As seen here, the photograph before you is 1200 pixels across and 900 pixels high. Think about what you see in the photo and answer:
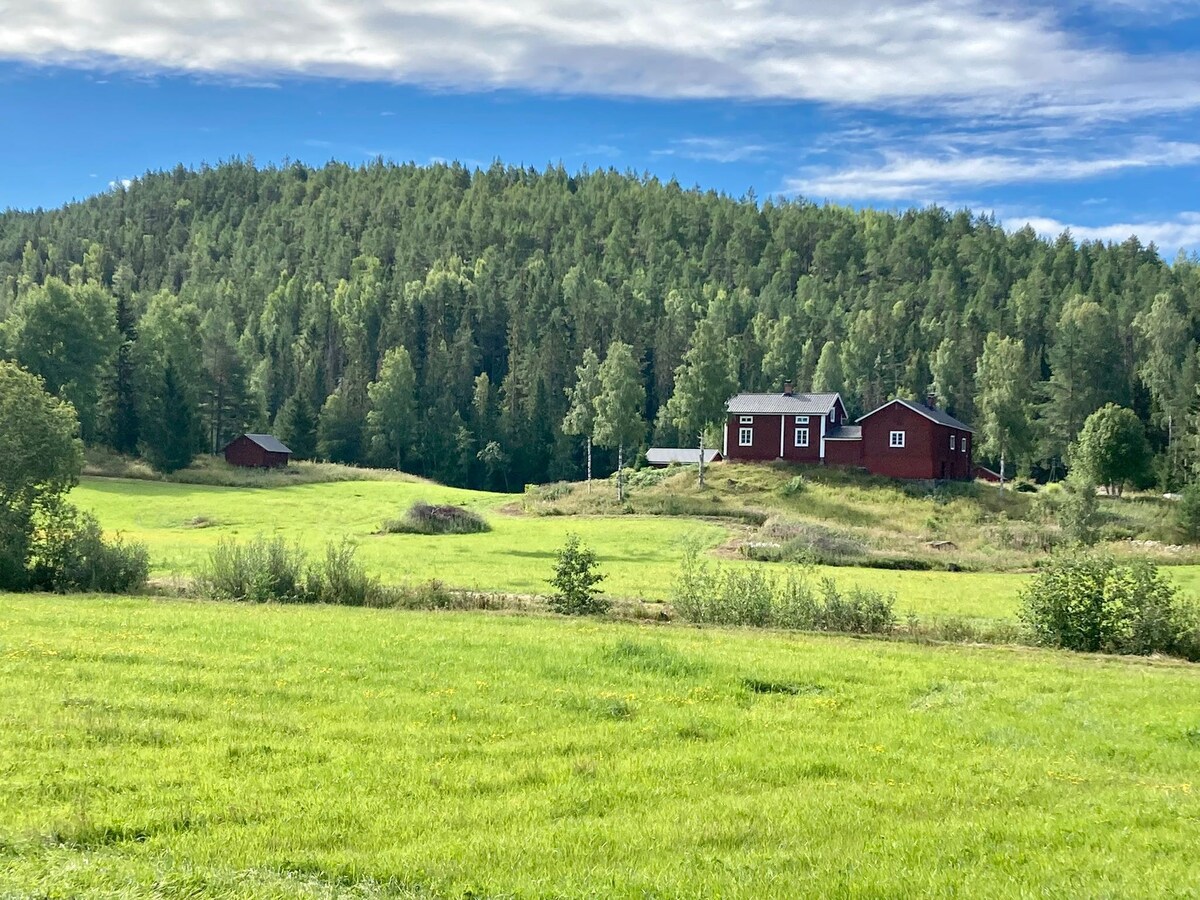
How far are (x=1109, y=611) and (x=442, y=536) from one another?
35827 millimetres

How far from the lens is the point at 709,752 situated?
11305 mm

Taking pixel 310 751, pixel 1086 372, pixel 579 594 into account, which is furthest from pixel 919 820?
pixel 1086 372

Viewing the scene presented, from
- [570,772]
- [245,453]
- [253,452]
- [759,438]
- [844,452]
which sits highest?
[759,438]

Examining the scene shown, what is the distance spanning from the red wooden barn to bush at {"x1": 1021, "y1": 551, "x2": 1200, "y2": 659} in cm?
7753

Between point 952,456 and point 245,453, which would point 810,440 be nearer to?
point 952,456

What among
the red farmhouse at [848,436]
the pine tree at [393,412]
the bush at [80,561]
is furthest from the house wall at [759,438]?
the bush at [80,561]

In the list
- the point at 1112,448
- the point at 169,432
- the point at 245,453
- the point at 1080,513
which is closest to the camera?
the point at 1080,513

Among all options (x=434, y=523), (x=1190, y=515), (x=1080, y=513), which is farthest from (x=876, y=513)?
(x=434, y=523)

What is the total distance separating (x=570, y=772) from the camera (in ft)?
33.9

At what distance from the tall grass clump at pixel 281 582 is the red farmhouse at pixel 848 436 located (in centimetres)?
5489

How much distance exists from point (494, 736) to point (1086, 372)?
352ft

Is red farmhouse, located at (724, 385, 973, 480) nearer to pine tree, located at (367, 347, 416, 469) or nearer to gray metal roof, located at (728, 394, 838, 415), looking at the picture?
gray metal roof, located at (728, 394, 838, 415)

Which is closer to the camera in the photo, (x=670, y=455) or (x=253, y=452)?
(x=253, y=452)

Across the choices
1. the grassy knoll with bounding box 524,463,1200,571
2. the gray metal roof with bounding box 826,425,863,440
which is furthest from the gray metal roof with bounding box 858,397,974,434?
the grassy knoll with bounding box 524,463,1200,571
